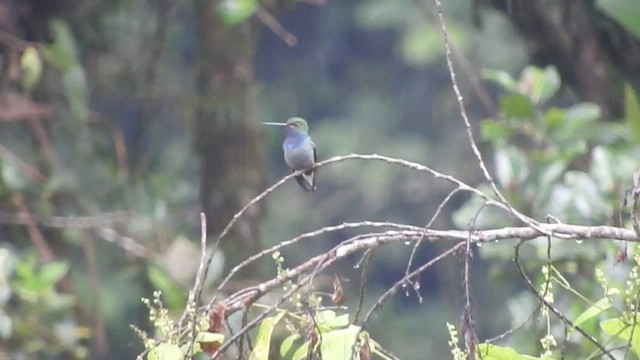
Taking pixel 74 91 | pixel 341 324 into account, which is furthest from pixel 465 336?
pixel 74 91

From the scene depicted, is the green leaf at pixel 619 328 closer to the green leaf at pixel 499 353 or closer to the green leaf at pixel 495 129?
the green leaf at pixel 499 353

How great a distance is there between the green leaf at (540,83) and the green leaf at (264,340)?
2135 mm

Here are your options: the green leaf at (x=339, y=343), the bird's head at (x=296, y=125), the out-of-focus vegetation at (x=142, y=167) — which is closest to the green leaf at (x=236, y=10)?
the out-of-focus vegetation at (x=142, y=167)

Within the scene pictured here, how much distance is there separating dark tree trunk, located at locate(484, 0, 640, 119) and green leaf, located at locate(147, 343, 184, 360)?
2.00 m

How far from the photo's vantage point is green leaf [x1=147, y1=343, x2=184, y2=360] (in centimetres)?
173

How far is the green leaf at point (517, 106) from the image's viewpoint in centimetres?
386

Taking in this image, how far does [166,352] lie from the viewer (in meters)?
1.73

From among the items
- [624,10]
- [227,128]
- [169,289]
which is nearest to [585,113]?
[624,10]

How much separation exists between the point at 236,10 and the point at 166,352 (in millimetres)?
2416

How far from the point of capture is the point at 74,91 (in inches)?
170

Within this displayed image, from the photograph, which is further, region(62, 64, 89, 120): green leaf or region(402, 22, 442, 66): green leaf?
region(402, 22, 442, 66): green leaf

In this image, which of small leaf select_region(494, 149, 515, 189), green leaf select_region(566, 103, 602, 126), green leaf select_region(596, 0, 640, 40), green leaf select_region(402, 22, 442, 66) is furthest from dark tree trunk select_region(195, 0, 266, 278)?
green leaf select_region(402, 22, 442, 66)

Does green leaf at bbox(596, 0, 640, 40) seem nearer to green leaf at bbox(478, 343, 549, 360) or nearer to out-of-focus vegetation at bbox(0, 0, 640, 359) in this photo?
out-of-focus vegetation at bbox(0, 0, 640, 359)

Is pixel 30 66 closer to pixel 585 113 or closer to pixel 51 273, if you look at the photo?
pixel 51 273
